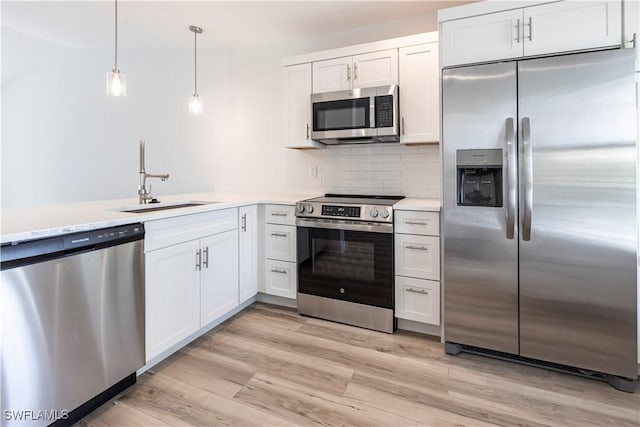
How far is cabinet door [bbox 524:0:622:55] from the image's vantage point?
70.8 inches

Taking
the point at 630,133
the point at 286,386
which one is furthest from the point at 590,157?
the point at 286,386

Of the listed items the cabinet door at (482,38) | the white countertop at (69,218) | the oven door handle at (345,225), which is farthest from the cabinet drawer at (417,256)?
the cabinet door at (482,38)

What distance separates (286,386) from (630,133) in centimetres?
229

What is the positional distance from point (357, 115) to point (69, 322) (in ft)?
7.48

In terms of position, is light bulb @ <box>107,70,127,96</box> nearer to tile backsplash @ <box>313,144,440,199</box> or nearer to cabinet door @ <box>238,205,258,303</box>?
cabinet door @ <box>238,205,258,303</box>

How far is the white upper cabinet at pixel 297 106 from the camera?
2992mm

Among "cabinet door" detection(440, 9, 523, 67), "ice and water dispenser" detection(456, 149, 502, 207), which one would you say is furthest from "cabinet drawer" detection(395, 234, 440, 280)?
"cabinet door" detection(440, 9, 523, 67)

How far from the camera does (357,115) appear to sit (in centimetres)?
272

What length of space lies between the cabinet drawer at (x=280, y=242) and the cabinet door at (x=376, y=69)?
135 centimetres

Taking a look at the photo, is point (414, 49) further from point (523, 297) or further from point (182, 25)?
point (182, 25)

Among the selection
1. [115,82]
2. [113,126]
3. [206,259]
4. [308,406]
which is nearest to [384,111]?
[206,259]

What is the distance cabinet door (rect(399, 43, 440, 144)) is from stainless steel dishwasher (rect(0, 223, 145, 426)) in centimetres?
203

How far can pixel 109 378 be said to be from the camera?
169 cm

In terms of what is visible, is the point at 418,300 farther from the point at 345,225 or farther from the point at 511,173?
the point at 511,173
